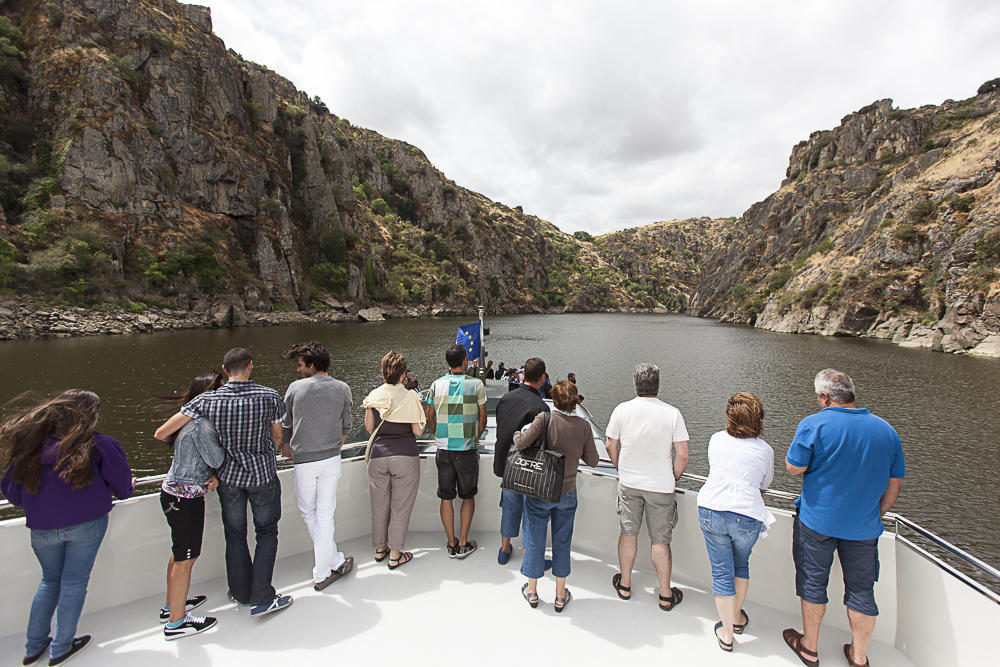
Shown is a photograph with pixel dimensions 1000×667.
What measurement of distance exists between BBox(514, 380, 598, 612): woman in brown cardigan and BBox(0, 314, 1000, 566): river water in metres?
2.84

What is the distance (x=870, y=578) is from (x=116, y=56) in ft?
235

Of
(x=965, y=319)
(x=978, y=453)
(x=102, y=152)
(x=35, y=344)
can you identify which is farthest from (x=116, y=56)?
(x=965, y=319)

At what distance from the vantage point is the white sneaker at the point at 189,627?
289cm

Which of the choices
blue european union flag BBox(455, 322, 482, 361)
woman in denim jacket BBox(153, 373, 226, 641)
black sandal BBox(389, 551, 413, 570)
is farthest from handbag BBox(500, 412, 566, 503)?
blue european union flag BBox(455, 322, 482, 361)

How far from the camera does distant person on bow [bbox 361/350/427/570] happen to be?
3768 mm

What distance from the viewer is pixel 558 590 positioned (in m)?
3.29

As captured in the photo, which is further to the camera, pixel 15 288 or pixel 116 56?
pixel 116 56

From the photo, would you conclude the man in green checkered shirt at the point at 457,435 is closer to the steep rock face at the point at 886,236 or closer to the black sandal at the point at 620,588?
the black sandal at the point at 620,588

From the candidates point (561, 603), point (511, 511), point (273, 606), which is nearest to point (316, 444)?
point (273, 606)

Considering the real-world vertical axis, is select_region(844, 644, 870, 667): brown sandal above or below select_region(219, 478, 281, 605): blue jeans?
below

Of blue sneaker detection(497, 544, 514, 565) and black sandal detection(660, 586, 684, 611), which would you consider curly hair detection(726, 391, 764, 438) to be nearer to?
black sandal detection(660, 586, 684, 611)

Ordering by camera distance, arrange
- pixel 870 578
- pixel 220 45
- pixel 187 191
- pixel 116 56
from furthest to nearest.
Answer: pixel 220 45, pixel 187 191, pixel 116 56, pixel 870 578

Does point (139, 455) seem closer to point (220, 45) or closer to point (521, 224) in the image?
point (220, 45)

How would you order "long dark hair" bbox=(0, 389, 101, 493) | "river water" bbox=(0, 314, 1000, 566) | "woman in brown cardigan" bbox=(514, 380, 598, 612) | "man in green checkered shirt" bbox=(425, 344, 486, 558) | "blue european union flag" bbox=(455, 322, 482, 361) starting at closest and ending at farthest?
"long dark hair" bbox=(0, 389, 101, 493) < "woman in brown cardigan" bbox=(514, 380, 598, 612) < "man in green checkered shirt" bbox=(425, 344, 486, 558) < "river water" bbox=(0, 314, 1000, 566) < "blue european union flag" bbox=(455, 322, 482, 361)
